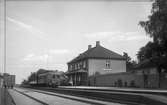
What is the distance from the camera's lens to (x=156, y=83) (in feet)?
129

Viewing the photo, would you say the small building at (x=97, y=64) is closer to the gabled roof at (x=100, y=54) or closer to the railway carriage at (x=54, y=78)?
the gabled roof at (x=100, y=54)

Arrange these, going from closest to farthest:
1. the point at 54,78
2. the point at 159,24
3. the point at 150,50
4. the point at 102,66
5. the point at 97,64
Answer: the point at 159,24 → the point at 150,50 → the point at 54,78 → the point at 97,64 → the point at 102,66

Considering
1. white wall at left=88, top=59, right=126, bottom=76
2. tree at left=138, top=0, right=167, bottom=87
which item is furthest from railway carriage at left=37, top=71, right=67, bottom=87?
white wall at left=88, top=59, right=126, bottom=76

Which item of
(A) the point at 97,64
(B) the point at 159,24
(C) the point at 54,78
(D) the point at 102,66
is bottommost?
(C) the point at 54,78

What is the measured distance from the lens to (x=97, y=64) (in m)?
71.4

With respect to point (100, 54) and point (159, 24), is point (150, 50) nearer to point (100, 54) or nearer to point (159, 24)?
point (159, 24)

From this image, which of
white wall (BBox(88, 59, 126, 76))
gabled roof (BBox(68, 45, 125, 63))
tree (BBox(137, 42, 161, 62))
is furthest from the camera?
gabled roof (BBox(68, 45, 125, 63))

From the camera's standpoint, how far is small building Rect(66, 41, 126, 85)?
6969 centimetres

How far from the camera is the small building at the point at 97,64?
69.7 m

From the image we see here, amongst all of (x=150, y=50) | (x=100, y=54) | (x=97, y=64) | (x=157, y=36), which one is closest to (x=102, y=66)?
(x=97, y=64)

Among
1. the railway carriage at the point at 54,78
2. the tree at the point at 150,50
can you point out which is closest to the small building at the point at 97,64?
the railway carriage at the point at 54,78

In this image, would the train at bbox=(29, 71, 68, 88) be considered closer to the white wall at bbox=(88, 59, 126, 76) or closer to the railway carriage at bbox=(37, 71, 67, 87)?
the railway carriage at bbox=(37, 71, 67, 87)

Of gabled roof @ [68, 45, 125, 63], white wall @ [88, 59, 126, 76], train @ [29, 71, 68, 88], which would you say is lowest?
train @ [29, 71, 68, 88]

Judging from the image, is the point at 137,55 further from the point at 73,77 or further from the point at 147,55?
the point at 73,77
